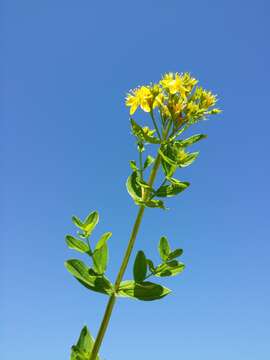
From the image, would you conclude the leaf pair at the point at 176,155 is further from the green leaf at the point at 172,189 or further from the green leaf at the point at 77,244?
the green leaf at the point at 77,244

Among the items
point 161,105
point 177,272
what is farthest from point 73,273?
point 161,105

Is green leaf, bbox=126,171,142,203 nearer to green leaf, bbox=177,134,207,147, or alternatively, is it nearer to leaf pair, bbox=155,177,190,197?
leaf pair, bbox=155,177,190,197

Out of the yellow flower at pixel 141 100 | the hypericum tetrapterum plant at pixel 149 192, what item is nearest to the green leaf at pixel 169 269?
the hypericum tetrapterum plant at pixel 149 192

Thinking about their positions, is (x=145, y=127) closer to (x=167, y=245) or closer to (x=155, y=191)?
(x=155, y=191)

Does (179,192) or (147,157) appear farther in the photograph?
(147,157)

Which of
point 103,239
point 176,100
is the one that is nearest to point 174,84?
point 176,100

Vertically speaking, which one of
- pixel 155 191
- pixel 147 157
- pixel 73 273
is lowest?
pixel 73 273

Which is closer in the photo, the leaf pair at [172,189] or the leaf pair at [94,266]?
the leaf pair at [94,266]
